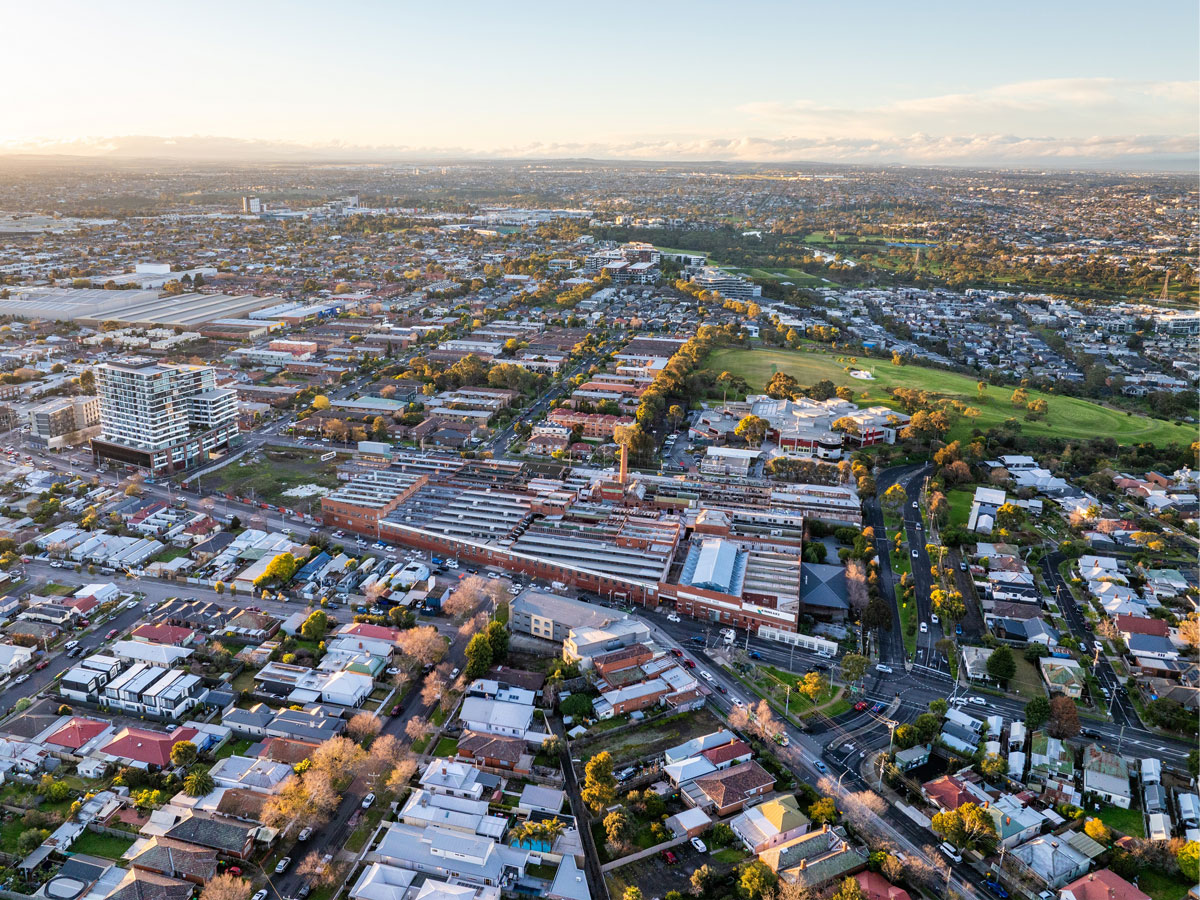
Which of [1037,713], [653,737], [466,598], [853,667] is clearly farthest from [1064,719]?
[466,598]

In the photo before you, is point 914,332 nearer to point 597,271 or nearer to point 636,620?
point 597,271

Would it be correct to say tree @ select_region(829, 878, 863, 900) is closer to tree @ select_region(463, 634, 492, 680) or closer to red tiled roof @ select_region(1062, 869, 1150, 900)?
red tiled roof @ select_region(1062, 869, 1150, 900)

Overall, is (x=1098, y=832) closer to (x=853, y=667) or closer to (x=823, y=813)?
(x=823, y=813)

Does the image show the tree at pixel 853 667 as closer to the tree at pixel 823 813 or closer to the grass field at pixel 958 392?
the tree at pixel 823 813

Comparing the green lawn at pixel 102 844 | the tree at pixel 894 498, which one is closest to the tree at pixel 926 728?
the tree at pixel 894 498

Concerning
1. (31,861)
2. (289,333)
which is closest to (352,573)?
(31,861)
